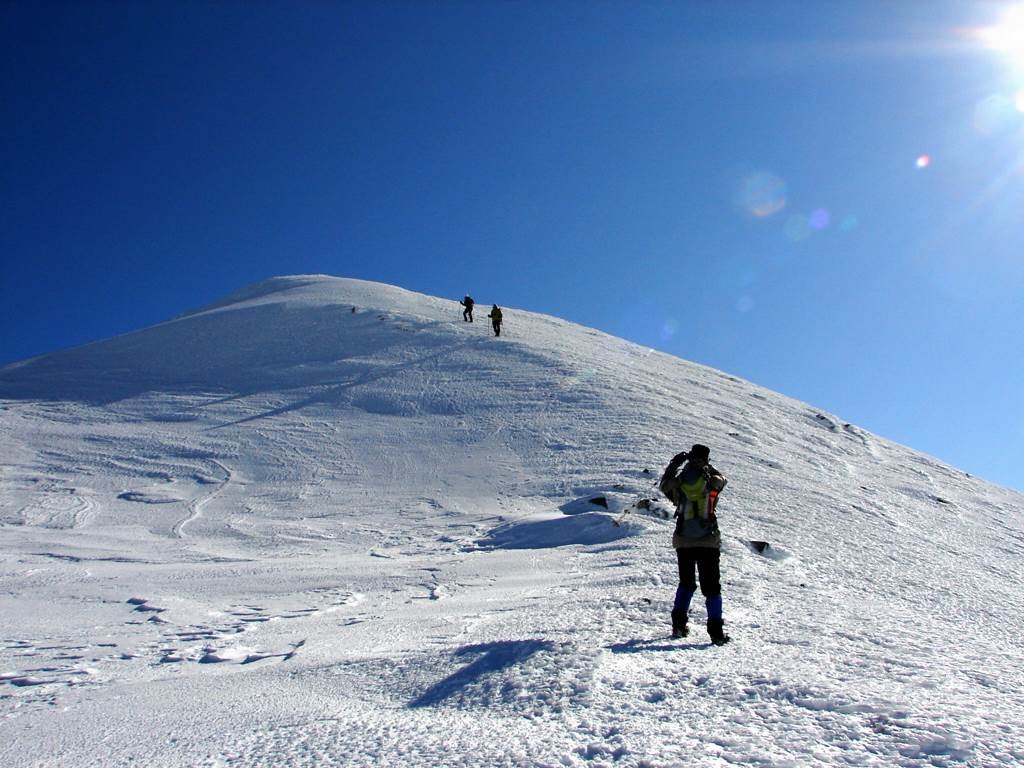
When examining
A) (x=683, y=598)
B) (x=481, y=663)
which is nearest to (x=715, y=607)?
(x=683, y=598)

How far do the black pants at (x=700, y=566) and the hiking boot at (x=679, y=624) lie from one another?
207 mm

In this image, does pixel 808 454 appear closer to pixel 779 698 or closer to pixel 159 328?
pixel 779 698

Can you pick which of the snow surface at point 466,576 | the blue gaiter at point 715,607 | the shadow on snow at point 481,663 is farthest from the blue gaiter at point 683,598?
the shadow on snow at point 481,663

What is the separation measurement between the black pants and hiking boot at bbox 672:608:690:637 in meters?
0.21

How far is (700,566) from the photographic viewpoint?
5.62 meters

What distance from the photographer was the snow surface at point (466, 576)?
138 inches

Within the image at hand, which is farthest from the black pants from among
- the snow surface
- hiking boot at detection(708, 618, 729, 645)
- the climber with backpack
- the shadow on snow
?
the shadow on snow

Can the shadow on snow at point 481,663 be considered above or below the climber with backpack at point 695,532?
below

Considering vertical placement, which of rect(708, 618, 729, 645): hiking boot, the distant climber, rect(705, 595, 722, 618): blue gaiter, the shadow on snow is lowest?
Answer: the shadow on snow

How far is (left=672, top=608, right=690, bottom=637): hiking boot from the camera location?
17.8 ft

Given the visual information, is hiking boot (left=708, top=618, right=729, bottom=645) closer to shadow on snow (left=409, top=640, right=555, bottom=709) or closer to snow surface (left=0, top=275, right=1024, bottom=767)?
snow surface (left=0, top=275, right=1024, bottom=767)

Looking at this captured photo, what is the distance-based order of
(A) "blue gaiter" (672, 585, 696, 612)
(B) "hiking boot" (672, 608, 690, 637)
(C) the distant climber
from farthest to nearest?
(C) the distant climber < (A) "blue gaiter" (672, 585, 696, 612) < (B) "hiking boot" (672, 608, 690, 637)

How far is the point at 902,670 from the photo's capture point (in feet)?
14.6

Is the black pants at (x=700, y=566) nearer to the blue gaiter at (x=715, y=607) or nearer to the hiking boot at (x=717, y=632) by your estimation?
the blue gaiter at (x=715, y=607)
